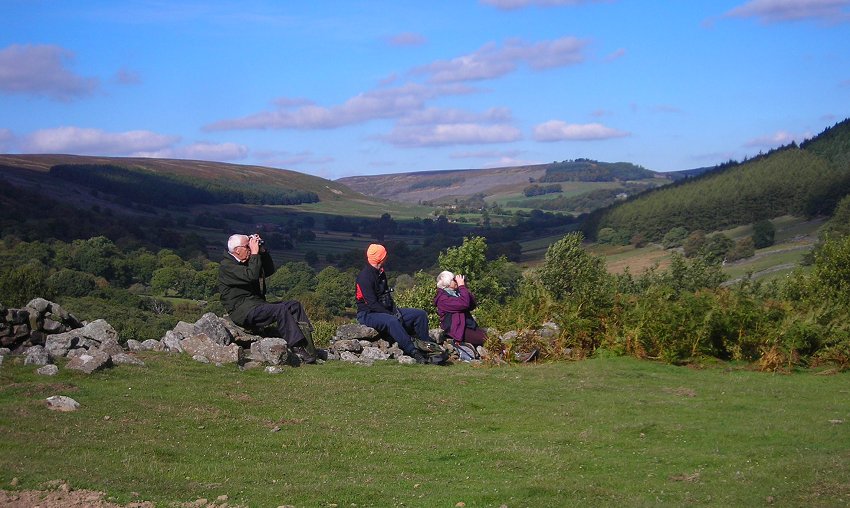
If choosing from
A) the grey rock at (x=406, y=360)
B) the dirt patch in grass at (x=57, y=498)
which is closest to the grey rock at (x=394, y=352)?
the grey rock at (x=406, y=360)

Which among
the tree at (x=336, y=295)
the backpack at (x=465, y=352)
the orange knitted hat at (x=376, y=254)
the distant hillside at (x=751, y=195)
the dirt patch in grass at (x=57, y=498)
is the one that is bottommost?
the tree at (x=336, y=295)

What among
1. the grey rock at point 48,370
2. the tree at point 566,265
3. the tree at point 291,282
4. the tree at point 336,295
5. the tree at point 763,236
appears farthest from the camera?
the tree at point 763,236

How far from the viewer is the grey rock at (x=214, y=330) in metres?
16.1

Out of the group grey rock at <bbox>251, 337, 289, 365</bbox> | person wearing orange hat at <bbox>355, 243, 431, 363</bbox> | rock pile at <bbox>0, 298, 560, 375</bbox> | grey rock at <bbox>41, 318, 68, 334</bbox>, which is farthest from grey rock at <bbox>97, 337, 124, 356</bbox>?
person wearing orange hat at <bbox>355, 243, 431, 363</bbox>

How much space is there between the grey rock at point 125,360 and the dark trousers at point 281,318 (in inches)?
100

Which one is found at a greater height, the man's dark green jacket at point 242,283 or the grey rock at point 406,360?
the man's dark green jacket at point 242,283

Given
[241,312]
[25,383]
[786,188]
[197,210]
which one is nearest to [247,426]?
[25,383]

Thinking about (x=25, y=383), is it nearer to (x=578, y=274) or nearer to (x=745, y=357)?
(x=745, y=357)

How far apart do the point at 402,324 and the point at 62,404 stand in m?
8.32

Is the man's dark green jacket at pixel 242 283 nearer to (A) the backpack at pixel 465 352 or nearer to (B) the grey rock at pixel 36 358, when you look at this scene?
(B) the grey rock at pixel 36 358

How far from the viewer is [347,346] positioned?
59.1 feet

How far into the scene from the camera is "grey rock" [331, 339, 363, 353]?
1802 cm

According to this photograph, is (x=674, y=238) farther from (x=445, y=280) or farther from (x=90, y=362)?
(x=90, y=362)

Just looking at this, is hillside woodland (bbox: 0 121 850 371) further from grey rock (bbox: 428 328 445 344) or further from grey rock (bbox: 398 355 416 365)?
grey rock (bbox: 398 355 416 365)
